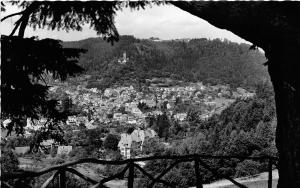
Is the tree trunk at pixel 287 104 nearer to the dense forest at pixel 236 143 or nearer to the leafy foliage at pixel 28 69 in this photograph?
the leafy foliage at pixel 28 69

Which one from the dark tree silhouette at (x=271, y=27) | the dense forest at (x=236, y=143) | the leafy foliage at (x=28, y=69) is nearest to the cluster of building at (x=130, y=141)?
the dense forest at (x=236, y=143)

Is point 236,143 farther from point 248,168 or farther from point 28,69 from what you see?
point 28,69

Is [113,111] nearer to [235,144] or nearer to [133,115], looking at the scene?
[133,115]

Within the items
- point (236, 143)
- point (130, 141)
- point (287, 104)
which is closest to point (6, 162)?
point (236, 143)

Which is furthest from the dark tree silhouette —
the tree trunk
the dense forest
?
the dense forest

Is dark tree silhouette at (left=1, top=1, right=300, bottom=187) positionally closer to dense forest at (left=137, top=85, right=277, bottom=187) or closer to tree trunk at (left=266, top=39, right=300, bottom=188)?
tree trunk at (left=266, top=39, right=300, bottom=188)

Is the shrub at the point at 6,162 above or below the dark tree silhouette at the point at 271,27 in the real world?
below

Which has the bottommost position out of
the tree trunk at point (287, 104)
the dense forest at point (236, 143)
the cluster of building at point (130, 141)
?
the cluster of building at point (130, 141)

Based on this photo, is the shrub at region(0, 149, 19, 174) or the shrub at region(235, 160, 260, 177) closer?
the shrub at region(0, 149, 19, 174)

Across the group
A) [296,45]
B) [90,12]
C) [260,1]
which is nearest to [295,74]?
[296,45]
